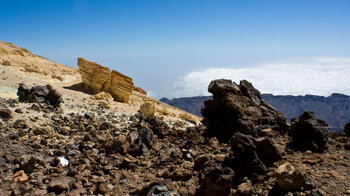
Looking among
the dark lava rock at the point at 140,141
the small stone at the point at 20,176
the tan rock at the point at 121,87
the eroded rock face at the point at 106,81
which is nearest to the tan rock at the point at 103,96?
the tan rock at the point at 121,87

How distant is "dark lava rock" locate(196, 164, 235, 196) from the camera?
256 inches

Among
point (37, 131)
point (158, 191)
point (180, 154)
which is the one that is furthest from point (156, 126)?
point (158, 191)

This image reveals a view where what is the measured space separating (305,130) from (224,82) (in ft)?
13.2

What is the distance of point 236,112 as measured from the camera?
424 inches

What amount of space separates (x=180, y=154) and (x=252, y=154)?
312 centimetres

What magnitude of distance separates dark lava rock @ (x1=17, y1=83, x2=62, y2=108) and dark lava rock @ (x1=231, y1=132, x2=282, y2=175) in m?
11.1

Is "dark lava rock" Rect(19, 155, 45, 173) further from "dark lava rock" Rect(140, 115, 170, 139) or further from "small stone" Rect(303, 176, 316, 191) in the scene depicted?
"small stone" Rect(303, 176, 316, 191)

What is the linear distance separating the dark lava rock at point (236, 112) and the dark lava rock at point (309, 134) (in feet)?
4.43

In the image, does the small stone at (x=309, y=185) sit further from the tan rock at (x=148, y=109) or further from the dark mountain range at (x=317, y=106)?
the dark mountain range at (x=317, y=106)

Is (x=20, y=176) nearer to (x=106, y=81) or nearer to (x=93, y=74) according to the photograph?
(x=106, y=81)

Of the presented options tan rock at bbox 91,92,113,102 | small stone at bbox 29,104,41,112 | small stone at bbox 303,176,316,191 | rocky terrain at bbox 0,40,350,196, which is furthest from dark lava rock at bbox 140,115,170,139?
tan rock at bbox 91,92,113,102

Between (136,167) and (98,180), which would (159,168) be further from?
(98,180)

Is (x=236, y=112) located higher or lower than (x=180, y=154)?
higher

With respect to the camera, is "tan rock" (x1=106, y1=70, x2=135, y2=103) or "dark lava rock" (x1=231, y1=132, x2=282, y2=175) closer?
"dark lava rock" (x1=231, y1=132, x2=282, y2=175)
